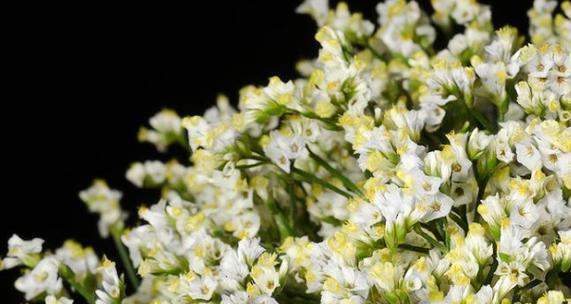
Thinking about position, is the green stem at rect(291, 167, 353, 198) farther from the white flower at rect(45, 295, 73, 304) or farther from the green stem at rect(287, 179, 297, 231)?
the white flower at rect(45, 295, 73, 304)

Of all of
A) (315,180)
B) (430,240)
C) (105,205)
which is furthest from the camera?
(105,205)

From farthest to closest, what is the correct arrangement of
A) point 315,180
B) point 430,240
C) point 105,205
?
point 105,205, point 315,180, point 430,240

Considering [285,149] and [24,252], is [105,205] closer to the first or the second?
[24,252]

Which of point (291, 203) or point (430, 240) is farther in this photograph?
point (291, 203)

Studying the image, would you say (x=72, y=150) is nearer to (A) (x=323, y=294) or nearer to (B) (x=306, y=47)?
(B) (x=306, y=47)

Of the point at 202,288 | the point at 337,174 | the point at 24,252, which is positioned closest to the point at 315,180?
the point at 337,174

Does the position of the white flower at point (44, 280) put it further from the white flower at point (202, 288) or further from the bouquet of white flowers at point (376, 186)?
the white flower at point (202, 288)

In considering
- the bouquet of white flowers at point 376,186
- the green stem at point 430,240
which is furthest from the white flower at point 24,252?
the green stem at point 430,240

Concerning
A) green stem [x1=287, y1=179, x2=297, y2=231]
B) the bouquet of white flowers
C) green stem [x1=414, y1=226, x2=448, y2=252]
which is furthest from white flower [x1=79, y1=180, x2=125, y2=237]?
green stem [x1=414, y1=226, x2=448, y2=252]

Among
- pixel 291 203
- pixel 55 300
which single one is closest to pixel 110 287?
pixel 55 300
